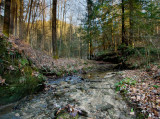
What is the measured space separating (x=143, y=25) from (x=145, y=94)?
5914mm

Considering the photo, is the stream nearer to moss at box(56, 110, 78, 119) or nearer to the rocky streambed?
the rocky streambed

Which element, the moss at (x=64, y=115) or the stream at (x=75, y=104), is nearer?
the moss at (x=64, y=115)

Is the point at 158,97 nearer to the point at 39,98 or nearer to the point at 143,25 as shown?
the point at 39,98

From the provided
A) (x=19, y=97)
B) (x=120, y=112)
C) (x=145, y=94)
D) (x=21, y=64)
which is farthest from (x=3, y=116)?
(x=145, y=94)

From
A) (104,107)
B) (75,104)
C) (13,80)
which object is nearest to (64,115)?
(75,104)

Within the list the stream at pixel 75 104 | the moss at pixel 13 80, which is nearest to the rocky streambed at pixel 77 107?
the stream at pixel 75 104

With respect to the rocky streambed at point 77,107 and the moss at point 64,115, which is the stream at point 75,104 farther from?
the moss at point 64,115

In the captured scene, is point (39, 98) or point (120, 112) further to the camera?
point (39, 98)

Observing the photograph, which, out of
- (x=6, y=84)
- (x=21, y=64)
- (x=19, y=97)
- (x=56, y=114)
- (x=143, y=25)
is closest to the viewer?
(x=56, y=114)

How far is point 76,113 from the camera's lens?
8.91ft

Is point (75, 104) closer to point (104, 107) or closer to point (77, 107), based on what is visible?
point (77, 107)

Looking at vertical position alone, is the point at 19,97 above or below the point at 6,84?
below

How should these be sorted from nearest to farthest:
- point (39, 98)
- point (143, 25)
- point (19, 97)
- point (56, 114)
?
point (56, 114) < point (19, 97) < point (39, 98) < point (143, 25)

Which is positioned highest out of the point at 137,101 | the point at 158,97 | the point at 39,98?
the point at 158,97
